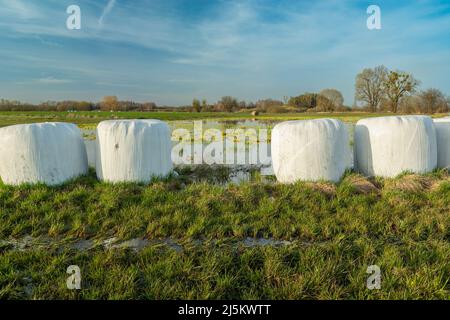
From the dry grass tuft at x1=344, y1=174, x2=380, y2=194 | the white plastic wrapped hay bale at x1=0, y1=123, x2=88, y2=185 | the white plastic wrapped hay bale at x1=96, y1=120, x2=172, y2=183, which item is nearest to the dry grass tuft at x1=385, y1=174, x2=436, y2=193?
the dry grass tuft at x1=344, y1=174, x2=380, y2=194

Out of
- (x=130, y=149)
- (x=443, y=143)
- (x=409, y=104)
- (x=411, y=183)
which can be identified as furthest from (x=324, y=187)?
(x=409, y=104)

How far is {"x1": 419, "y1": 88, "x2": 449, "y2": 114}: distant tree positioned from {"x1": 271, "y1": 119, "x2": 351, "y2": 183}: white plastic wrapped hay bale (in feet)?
109

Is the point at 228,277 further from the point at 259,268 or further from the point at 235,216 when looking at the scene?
the point at 235,216

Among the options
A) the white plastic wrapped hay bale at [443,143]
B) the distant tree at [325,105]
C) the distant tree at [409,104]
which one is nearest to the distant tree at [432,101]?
the distant tree at [409,104]

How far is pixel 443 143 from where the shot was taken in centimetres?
475

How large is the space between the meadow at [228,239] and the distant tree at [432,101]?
32.9m

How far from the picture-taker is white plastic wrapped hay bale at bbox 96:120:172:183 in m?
4.11

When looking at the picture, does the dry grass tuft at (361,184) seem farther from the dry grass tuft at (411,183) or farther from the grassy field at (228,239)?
the dry grass tuft at (411,183)

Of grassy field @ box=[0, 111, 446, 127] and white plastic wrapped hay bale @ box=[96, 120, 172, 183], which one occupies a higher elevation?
grassy field @ box=[0, 111, 446, 127]

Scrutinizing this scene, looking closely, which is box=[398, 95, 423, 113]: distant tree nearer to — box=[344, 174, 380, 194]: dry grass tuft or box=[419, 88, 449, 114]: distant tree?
box=[419, 88, 449, 114]: distant tree

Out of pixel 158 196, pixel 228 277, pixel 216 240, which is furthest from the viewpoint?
pixel 158 196
